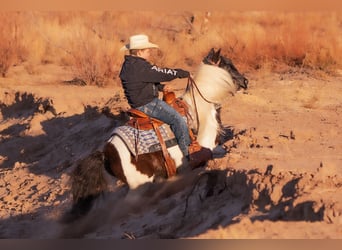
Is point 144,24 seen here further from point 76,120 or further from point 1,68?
point 76,120

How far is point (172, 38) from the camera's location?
79.3 ft

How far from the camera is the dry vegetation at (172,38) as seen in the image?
18.9m

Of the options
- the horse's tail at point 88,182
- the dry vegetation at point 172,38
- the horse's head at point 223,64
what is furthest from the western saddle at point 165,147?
the dry vegetation at point 172,38

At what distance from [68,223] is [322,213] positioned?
12.1 ft

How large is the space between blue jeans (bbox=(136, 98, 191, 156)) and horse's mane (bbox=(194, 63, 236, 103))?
2.68 feet

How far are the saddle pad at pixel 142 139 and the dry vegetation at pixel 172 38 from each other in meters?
7.80

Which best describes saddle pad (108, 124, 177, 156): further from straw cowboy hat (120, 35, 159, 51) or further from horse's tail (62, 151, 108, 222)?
straw cowboy hat (120, 35, 159, 51)

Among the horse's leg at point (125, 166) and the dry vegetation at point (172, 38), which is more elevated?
the horse's leg at point (125, 166)

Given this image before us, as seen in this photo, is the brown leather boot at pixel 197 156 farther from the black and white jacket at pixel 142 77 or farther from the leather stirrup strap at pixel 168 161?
the black and white jacket at pixel 142 77

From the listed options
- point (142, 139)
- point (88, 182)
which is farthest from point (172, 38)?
point (88, 182)

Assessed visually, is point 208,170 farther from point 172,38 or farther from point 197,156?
point 172,38

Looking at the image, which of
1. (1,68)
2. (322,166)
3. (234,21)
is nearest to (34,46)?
(1,68)

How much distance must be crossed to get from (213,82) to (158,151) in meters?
1.47

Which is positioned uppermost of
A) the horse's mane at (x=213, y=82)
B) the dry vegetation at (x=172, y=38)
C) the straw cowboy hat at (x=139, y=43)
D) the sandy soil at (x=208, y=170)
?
the straw cowboy hat at (x=139, y=43)
